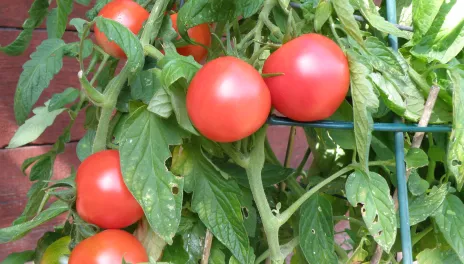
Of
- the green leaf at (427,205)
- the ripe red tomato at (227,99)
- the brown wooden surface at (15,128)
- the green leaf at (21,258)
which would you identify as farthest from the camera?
the brown wooden surface at (15,128)

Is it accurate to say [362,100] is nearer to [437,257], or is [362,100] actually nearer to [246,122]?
[246,122]

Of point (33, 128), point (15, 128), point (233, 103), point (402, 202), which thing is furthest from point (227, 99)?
point (15, 128)

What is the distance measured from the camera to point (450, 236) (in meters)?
0.52

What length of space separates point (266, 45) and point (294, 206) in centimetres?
17

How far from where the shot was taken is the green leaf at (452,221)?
20.3 inches

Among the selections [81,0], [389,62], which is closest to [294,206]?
[389,62]

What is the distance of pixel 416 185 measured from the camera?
53 cm

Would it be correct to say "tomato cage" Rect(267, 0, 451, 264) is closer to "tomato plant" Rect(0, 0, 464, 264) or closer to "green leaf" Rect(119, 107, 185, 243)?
"tomato plant" Rect(0, 0, 464, 264)

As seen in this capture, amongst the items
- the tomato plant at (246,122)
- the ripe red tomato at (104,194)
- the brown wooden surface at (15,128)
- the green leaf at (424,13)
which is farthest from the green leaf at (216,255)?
the brown wooden surface at (15,128)

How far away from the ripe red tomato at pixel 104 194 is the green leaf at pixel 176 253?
66 mm

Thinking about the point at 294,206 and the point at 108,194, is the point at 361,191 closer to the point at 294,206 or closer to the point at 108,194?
the point at 294,206

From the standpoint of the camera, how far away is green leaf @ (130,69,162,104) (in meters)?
0.48

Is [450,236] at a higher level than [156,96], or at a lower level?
lower

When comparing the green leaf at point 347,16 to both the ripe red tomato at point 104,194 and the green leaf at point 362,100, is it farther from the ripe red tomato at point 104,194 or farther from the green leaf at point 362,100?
the ripe red tomato at point 104,194
